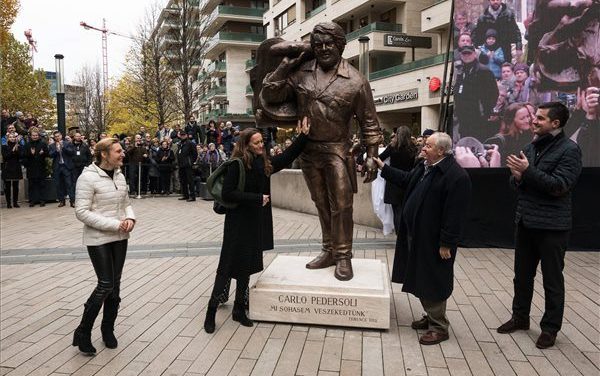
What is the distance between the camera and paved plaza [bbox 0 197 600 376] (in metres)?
3.95

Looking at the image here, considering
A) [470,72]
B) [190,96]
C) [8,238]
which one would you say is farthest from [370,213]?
[190,96]

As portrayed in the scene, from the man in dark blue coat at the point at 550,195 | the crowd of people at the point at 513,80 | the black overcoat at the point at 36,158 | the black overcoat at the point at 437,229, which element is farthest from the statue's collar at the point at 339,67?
the black overcoat at the point at 36,158

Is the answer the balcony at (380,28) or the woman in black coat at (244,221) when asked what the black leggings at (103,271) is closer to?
the woman in black coat at (244,221)

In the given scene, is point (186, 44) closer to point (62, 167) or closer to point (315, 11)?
point (315, 11)

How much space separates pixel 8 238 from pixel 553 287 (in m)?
9.22

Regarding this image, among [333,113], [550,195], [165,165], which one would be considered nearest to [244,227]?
[333,113]

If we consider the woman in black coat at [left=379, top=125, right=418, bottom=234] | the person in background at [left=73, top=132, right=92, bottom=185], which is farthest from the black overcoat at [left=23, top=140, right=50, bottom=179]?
the woman in black coat at [left=379, top=125, right=418, bottom=234]

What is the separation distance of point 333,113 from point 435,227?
1.48 metres

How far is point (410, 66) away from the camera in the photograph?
88.9 feet

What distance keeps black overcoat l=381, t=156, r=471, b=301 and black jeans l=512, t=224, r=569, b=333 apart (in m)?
0.80

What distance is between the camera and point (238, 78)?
52094 mm

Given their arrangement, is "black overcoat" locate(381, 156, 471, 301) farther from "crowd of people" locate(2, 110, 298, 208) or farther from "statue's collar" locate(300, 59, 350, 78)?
"crowd of people" locate(2, 110, 298, 208)

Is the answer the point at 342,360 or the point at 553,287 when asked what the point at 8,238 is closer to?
the point at 342,360

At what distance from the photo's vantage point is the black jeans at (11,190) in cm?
1387
